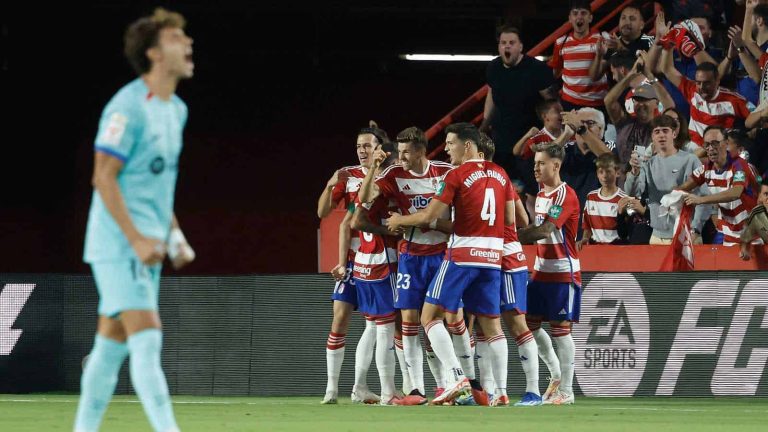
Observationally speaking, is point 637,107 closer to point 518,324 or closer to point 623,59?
point 623,59

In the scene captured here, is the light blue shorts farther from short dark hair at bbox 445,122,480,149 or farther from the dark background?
the dark background

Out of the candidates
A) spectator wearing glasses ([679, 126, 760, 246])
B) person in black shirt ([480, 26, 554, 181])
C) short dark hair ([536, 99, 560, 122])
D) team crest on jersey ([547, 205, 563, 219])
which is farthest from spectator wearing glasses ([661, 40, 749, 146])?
team crest on jersey ([547, 205, 563, 219])

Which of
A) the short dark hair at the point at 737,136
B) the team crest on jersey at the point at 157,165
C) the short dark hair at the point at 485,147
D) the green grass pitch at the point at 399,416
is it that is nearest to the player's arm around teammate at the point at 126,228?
the team crest on jersey at the point at 157,165

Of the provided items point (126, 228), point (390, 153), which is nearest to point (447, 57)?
point (390, 153)

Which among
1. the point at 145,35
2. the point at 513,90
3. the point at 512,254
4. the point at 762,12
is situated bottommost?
the point at 512,254

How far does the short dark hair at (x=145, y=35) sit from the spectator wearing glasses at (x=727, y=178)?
327 inches

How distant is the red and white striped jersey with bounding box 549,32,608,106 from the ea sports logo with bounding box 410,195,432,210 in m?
5.35

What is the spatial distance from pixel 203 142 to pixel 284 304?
1059 centimetres

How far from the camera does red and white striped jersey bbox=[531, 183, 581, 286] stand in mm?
10570

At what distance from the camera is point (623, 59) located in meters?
15.0

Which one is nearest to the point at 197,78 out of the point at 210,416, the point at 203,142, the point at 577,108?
the point at 203,142

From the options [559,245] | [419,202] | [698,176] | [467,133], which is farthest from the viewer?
[698,176]

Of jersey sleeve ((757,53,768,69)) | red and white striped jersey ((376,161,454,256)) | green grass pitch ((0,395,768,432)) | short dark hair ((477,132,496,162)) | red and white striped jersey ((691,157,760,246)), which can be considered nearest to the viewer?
green grass pitch ((0,395,768,432))

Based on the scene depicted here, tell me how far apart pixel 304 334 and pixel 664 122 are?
170 inches
